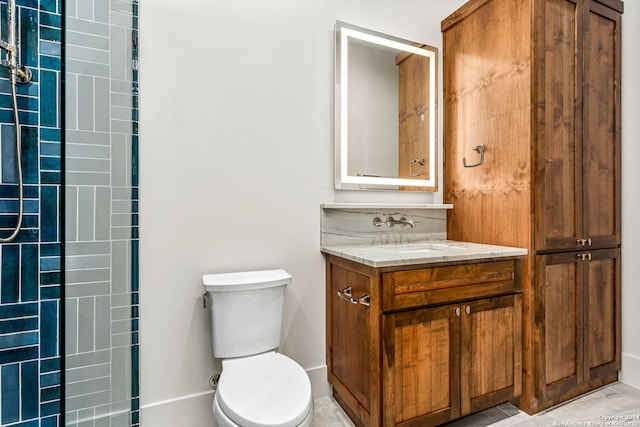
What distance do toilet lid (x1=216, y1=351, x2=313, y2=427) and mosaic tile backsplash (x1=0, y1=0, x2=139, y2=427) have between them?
40 cm

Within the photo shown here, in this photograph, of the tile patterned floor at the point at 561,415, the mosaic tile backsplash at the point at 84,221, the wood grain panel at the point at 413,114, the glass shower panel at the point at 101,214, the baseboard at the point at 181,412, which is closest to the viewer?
the glass shower panel at the point at 101,214

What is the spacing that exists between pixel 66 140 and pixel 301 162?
117 centimetres

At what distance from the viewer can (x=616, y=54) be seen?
2064 millimetres

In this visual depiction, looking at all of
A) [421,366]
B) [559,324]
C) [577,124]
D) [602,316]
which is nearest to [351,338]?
[421,366]

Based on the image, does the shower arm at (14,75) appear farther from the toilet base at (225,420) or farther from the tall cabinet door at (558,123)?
the tall cabinet door at (558,123)

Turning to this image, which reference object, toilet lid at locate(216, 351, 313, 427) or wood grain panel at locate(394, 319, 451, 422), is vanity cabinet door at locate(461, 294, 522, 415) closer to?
wood grain panel at locate(394, 319, 451, 422)

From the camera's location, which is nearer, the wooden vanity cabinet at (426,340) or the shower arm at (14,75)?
the shower arm at (14,75)

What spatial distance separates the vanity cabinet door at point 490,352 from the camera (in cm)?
160

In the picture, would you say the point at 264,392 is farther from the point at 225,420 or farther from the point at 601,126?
the point at 601,126
